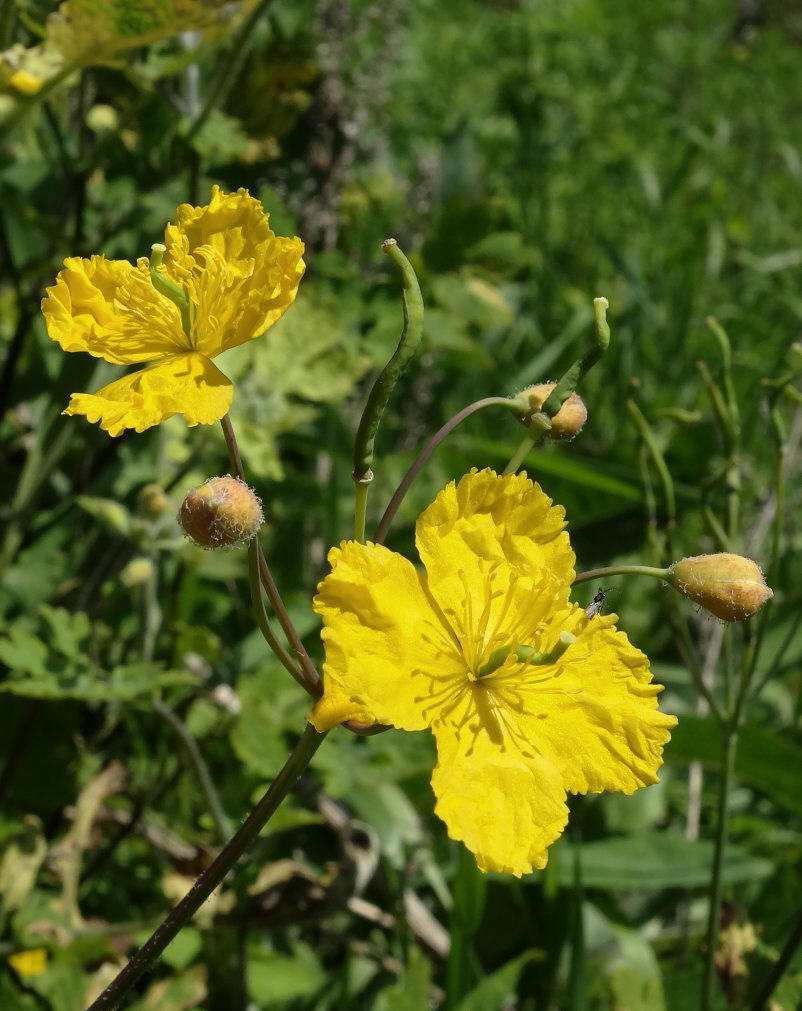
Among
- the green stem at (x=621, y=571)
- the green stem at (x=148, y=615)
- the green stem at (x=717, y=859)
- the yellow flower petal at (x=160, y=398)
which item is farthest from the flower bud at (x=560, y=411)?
the green stem at (x=148, y=615)

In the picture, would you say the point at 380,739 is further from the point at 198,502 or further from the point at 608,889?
the point at 198,502

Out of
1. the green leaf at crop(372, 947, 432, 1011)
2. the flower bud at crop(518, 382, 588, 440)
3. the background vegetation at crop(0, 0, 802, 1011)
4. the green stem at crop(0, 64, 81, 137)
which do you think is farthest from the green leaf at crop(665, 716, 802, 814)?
the green stem at crop(0, 64, 81, 137)

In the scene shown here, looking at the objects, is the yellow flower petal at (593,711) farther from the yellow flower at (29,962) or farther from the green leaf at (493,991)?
the yellow flower at (29,962)

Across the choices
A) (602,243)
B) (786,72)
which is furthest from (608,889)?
(786,72)

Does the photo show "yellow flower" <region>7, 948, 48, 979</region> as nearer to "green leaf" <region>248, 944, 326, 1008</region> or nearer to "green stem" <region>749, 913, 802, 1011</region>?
"green leaf" <region>248, 944, 326, 1008</region>

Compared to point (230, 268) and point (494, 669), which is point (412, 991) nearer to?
point (494, 669)
